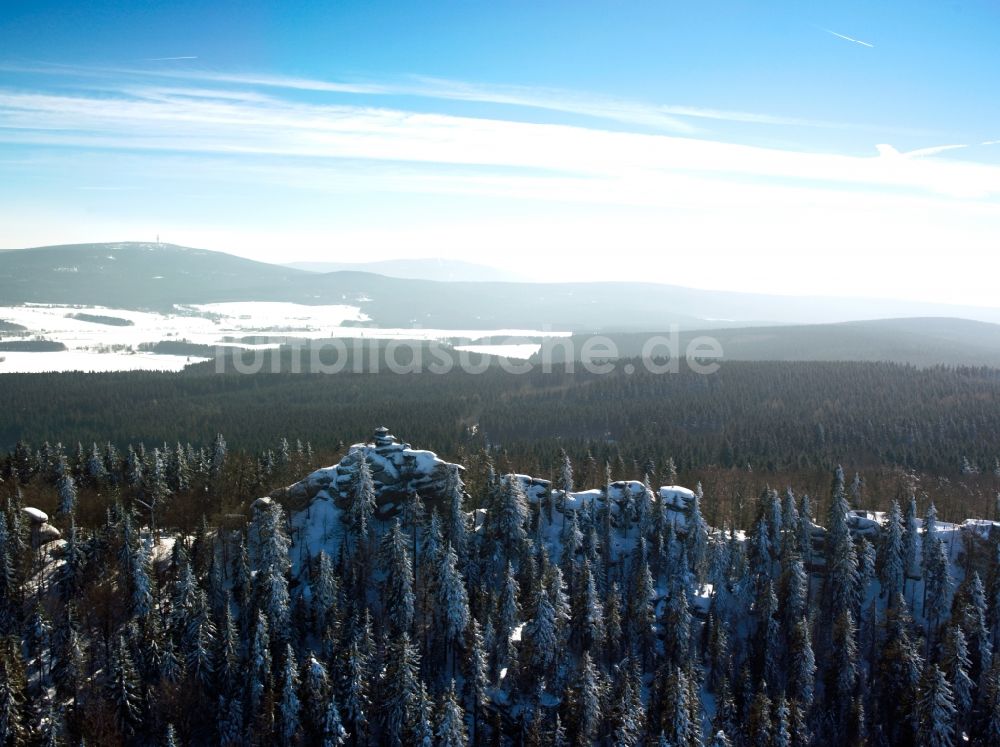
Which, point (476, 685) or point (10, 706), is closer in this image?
point (10, 706)

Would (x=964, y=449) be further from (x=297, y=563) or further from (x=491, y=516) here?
(x=297, y=563)

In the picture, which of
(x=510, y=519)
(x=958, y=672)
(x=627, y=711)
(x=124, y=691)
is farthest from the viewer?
(x=510, y=519)

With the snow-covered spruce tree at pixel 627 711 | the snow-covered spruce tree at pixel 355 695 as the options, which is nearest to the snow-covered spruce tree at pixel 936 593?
the snow-covered spruce tree at pixel 627 711

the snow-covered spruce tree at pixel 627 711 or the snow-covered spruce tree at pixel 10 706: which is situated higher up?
the snow-covered spruce tree at pixel 10 706

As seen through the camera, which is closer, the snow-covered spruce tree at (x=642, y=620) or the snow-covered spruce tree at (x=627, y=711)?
the snow-covered spruce tree at (x=627, y=711)

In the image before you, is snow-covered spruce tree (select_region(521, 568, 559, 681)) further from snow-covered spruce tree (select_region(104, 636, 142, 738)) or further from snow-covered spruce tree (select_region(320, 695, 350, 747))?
snow-covered spruce tree (select_region(104, 636, 142, 738))

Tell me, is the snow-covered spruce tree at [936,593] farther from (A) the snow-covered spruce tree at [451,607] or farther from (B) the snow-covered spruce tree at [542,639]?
(A) the snow-covered spruce tree at [451,607]

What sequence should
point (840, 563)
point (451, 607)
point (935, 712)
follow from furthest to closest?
point (840, 563)
point (451, 607)
point (935, 712)

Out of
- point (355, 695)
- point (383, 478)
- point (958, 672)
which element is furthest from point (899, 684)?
point (383, 478)

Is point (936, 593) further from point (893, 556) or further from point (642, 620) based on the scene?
point (642, 620)

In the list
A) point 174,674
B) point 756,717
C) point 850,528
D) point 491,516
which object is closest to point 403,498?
point 491,516

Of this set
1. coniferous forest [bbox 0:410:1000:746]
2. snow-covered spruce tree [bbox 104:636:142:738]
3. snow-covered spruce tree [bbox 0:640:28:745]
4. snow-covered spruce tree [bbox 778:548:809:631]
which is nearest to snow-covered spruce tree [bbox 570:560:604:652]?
coniferous forest [bbox 0:410:1000:746]
